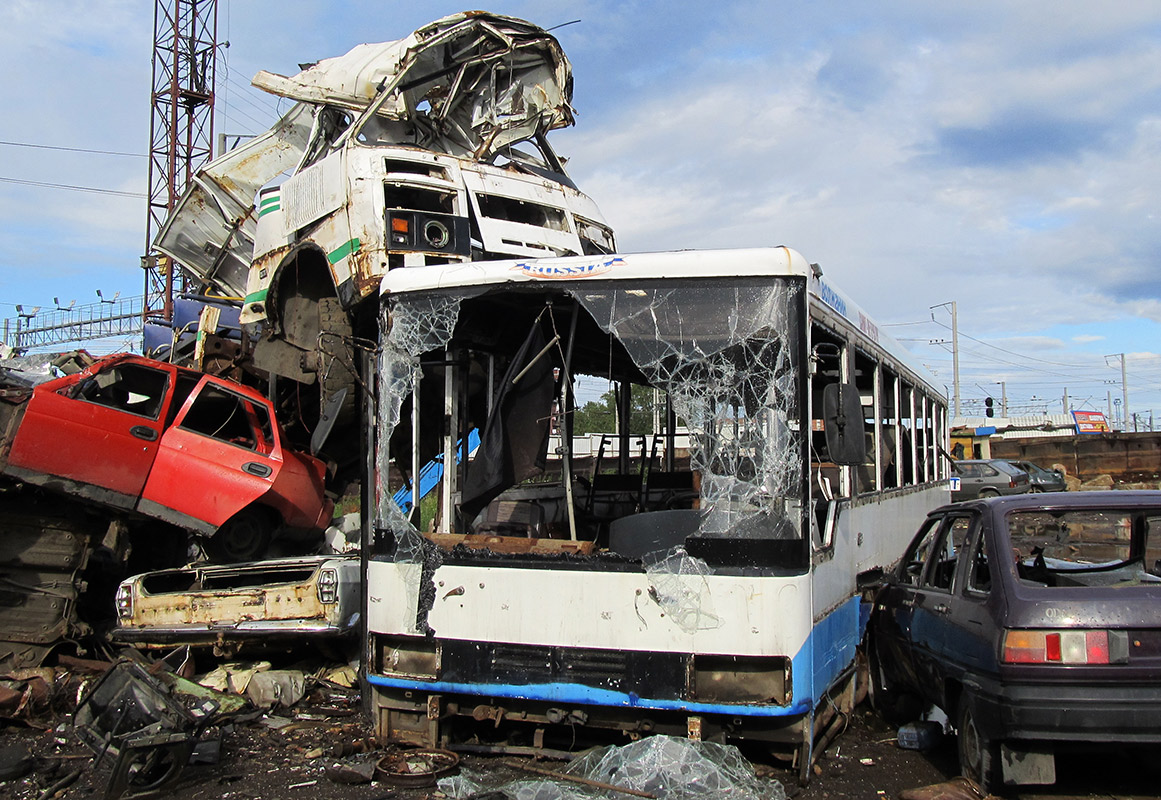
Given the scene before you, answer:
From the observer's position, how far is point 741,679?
4.35 metres

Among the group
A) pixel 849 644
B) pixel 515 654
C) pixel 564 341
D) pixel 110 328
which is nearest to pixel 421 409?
pixel 564 341

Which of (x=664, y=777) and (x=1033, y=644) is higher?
(x=1033, y=644)

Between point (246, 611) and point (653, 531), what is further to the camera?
point (246, 611)

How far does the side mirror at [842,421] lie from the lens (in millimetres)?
4348

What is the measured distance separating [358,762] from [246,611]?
227cm

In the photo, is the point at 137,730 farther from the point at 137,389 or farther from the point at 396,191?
the point at 396,191

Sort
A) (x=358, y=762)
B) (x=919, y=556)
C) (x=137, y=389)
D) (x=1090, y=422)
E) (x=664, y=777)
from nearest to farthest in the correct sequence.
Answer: (x=664, y=777) → (x=358, y=762) → (x=919, y=556) → (x=137, y=389) → (x=1090, y=422)

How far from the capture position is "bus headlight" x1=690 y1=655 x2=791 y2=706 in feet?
14.0

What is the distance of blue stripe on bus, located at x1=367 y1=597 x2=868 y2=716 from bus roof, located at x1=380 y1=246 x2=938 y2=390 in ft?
5.55

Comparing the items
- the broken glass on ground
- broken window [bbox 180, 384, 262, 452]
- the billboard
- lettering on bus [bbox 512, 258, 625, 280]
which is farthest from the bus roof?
the billboard

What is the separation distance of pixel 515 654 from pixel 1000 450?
34.8 metres

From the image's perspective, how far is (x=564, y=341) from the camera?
543 cm

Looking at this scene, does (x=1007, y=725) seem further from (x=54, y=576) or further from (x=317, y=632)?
(x=54, y=576)

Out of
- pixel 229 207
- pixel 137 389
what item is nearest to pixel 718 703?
pixel 137 389
